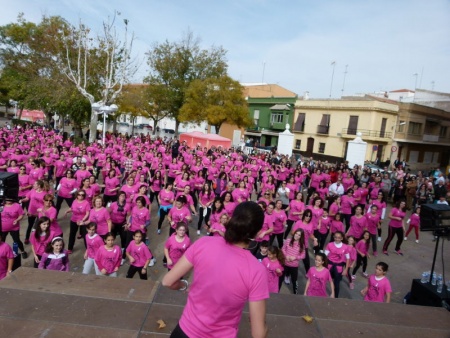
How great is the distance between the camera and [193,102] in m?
29.9

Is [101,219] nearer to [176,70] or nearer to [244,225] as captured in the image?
[244,225]

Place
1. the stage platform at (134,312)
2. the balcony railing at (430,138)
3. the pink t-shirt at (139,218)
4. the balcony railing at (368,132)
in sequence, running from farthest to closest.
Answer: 1. the balcony railing at (430,138)
2. the balcony railing at (368,132)
3. the pink t-shirt at (139,218)
4. the stage platform at (134,312)

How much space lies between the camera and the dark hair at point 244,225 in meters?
1.88

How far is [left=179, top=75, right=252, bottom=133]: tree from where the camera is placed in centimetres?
2947

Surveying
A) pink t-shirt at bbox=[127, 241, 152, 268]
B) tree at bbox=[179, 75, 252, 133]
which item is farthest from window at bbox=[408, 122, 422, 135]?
pink t-shirt at bbox=[127, 241, 152, 268]

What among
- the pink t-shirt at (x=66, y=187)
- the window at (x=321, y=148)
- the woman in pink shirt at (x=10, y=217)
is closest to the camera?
the woman in pink shirt at (x=10, y=217)

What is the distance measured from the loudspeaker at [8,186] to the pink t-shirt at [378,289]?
5.62 m

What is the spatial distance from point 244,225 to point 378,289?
4.23m

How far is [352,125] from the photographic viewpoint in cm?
3388

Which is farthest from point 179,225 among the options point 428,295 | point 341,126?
point 341,126

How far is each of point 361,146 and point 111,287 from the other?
20.8m

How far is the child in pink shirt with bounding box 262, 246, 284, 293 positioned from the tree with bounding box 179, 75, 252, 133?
24418 mm

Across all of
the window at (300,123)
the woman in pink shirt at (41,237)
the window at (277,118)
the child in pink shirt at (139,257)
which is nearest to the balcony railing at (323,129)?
the window at (300,123)

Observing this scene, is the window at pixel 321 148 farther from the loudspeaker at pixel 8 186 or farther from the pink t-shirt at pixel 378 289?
the loudspeaker at pixel 8 186
